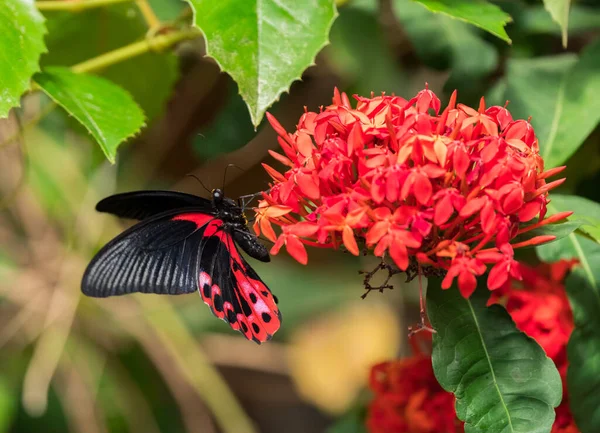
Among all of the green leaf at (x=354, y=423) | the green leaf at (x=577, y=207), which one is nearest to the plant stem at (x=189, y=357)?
the green leaf at (x=354, y=423)

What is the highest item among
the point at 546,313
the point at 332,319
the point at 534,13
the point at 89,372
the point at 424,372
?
the point at 534,13

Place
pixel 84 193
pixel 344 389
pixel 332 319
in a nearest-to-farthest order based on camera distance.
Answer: pixel 84 193 < pixel 344 389 < pixel 332 319

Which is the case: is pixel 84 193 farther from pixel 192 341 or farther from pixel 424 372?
pixel 424 372

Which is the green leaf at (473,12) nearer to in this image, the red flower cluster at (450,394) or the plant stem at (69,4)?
the red flower cluster at (450,394)

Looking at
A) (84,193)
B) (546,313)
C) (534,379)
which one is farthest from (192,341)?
(534,379)

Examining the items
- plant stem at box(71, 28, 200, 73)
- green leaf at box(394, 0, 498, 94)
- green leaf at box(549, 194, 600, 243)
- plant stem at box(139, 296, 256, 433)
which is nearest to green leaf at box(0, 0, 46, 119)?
plant stem at box(71, 28, 200, 73)

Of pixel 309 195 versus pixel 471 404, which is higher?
pixel 309 195

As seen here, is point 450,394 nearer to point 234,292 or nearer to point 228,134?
point 234,292
